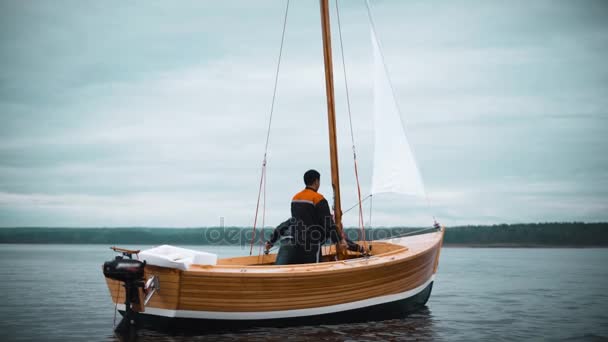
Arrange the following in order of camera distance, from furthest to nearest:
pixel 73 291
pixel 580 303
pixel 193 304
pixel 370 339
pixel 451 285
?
1. pixel 451 285
2. pixel 73 291
3. pixel 580 303
4. pixel 370 339
5. pixel 193 304

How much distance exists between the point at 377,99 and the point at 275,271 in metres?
4.91

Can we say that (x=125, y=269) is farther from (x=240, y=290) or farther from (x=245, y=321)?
(x=245, y=321)

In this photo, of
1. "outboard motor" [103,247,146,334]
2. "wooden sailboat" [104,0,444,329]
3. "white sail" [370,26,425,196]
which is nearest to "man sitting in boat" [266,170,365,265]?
"wooden sailboat" [104,0,444,329]

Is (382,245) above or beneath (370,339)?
above

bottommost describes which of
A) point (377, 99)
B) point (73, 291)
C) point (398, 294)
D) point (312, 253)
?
point (73, 291)

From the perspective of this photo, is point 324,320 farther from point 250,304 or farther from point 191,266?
point 191,266

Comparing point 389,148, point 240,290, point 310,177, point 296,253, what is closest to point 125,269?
point 240,290

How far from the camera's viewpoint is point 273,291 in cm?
731

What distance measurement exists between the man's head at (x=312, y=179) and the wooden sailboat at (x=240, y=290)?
135cm

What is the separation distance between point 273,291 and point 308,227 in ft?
4.60

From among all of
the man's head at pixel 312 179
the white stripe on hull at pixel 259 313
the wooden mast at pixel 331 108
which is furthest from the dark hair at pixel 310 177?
the white stripe on hull at pixel 259 313

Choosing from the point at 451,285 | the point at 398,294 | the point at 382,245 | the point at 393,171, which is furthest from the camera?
the point at 451,285

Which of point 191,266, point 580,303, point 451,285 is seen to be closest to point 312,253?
point 191,266

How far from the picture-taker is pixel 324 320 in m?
7.94
